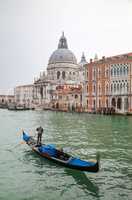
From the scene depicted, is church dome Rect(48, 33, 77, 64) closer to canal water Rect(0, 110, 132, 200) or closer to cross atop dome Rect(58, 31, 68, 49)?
cross atop dome Rect(58, 31, 68, 49)

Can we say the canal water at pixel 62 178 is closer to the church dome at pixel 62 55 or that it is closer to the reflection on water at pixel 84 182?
the reflection on water at pixel 84 182

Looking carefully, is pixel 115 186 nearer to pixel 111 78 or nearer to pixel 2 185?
pixel 2 185

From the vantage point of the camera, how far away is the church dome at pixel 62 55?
292 ft

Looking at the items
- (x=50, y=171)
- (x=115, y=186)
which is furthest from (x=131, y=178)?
(x=50, y=171)

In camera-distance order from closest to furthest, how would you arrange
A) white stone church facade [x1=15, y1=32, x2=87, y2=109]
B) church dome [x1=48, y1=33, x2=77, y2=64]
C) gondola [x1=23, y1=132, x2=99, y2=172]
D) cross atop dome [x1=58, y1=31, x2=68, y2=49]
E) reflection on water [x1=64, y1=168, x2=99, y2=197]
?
reflection on water [x1=64, y1=168, x2=99, y2=197]
gondola [x1=23, y1=132, x2=99, y2=172]
white stone church facade [x1=15, y1=32, x2=87, y2=109]
church dome [x1=48, y1=33, x2=77, y2=64]
cross atop dome [x1=58, y1=31, x2=68, y2=49]

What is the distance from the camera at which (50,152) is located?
38.0 feet

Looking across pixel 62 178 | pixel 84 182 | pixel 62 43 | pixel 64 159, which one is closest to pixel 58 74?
pixel 62 43

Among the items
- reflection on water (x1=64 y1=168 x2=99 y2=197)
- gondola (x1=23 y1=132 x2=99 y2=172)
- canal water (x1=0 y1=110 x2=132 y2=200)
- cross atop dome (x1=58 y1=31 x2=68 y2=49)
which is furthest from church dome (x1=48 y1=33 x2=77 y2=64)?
reflection on water (x1=64 y1=168 x2=99 y2=197)

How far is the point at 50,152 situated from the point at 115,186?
139 inches

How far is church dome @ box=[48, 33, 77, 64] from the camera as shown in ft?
292

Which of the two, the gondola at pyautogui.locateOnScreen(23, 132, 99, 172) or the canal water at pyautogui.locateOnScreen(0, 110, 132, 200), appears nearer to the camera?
the canal water at pyautogui.locateOnScreen(0, 110, 132, 200)

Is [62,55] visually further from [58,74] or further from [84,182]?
[84,182]

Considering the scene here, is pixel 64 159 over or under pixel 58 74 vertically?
under

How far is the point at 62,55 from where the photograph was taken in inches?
3529
